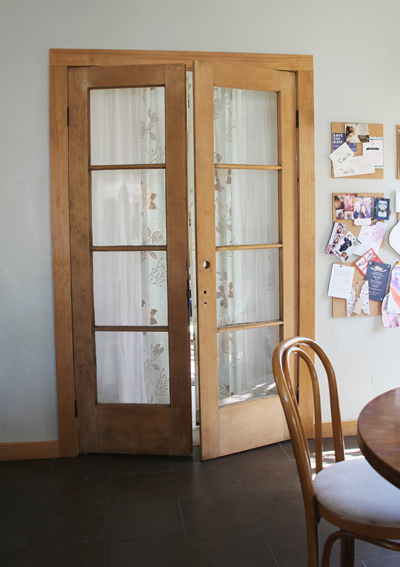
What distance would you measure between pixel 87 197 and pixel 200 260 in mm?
772

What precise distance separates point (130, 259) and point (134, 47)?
4.11 feet

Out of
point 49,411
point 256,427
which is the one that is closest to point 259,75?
point 256,427

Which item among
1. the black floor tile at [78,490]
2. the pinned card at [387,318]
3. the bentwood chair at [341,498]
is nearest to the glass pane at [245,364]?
the pinned card at [387,318]

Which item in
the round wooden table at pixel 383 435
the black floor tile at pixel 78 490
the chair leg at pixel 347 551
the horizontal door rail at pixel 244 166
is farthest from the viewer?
the horizontal door rail at pixel 244 166

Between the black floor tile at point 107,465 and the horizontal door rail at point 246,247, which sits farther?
the horizontal door rail at point 246,247

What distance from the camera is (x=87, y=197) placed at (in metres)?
2.74

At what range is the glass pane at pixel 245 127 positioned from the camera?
2.79 metres

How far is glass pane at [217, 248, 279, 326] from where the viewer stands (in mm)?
2861

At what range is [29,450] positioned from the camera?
111 inches

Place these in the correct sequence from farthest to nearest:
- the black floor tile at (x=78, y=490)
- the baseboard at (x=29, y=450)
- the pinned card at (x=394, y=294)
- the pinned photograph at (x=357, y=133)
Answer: the pinned card at (x=394, y=294), the pinned photograph at (x=357, y=133), the baseboard at (x=29, y=450), the black floor tile at (x=78, y=490)

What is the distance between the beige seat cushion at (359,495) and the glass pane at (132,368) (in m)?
1.45

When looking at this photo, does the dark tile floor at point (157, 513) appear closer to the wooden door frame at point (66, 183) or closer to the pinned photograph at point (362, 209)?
the wooden door frame at point (66, 183)

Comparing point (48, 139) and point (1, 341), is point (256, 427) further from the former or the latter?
point (48, 139)

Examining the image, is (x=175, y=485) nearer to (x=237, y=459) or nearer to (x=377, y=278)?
(x=237, y=459)
